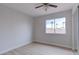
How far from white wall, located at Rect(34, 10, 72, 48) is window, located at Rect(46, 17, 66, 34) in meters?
0.22

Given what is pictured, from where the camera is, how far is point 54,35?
15.8ft

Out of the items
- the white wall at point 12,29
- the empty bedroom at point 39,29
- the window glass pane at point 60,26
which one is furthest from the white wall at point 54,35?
the white wall at point 12,29

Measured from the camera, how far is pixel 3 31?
3.33 meters

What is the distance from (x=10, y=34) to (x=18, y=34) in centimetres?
66

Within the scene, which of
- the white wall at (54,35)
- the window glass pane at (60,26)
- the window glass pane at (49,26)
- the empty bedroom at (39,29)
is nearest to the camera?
the empty bedroom at (39,29)

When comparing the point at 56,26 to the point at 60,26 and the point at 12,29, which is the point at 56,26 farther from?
the point at 12,29

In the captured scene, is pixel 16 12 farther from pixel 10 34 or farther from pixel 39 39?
pixel 39 39

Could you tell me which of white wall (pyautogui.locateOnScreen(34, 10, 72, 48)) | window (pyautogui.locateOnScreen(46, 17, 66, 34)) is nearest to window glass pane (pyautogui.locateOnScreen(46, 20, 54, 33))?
window (pyautogui.locateOnScreen(46, 17, 66, 34))

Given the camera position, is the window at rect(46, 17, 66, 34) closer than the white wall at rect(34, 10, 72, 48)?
No

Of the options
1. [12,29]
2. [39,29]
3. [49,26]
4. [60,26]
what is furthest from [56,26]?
[12,29]

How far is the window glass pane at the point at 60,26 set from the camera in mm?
4466

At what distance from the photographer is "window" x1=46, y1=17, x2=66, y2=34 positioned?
4480 millimetres

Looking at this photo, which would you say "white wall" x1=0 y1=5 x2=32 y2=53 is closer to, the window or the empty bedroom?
the empty bedroom

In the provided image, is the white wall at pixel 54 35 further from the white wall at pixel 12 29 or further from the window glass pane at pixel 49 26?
the white wall at pixel 12 29
